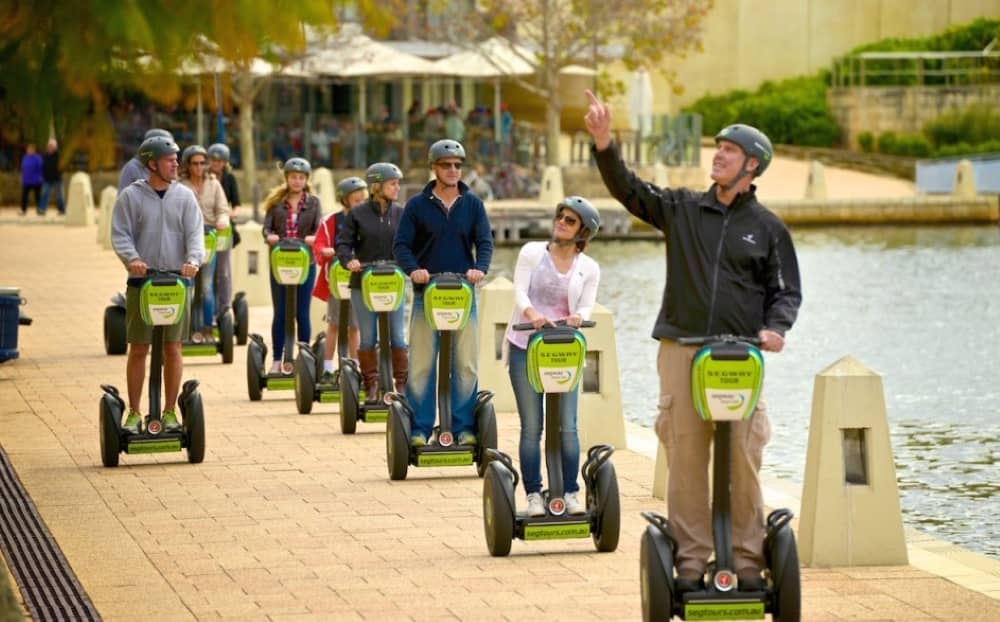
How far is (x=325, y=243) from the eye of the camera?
16.1 m

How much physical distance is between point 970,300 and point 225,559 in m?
24.3

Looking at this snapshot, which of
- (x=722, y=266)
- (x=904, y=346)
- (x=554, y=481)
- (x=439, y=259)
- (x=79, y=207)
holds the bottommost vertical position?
(x=904, y=346)

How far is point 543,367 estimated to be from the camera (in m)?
9.72

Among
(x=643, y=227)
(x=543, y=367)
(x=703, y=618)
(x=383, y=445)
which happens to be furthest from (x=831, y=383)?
(x=643, y=227)

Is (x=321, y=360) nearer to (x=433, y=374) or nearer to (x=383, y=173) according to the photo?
(x=383, y=173)

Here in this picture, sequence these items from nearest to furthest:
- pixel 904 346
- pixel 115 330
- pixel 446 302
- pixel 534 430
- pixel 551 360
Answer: pixel 551 360
pixel 534 430
pixel 446 302
pixel 115 330
pixel 904 346

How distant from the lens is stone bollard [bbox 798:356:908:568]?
9867 mm

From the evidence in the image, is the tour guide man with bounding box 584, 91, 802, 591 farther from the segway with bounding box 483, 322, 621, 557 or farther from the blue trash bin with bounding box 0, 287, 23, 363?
the blue trash bin with bounding box 0, 287, 23, 363

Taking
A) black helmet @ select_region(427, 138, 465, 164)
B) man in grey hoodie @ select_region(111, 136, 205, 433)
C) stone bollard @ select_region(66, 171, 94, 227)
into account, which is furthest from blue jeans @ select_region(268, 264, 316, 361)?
stone bollard @ select_region(66, 171, 94, 227)

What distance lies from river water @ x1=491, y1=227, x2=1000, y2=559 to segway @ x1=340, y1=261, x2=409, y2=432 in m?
3.21

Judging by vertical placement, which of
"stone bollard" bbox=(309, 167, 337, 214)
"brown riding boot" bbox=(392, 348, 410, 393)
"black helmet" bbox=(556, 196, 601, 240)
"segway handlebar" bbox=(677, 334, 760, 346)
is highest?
"black helmet" bbox=(556, 196, 601, 240)

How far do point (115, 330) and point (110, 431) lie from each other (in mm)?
7227

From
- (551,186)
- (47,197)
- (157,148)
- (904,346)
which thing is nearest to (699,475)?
(157,148)

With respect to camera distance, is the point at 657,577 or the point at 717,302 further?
the point at 717,302
